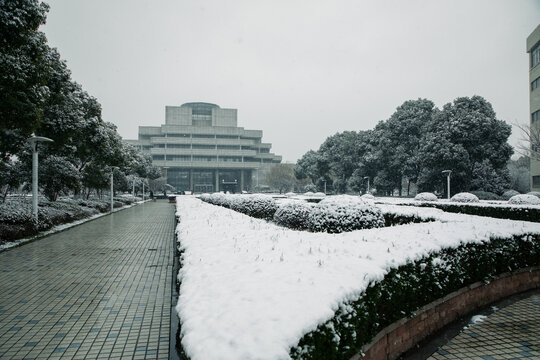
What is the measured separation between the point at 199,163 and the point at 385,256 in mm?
79955

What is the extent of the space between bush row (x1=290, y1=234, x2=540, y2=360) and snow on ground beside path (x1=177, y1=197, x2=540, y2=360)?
95 millimetres

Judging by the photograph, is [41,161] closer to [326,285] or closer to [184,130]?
[326,285]

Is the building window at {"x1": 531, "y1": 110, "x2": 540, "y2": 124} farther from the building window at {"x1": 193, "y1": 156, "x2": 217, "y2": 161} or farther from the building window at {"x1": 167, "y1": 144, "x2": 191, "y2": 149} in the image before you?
the building window at {"x1": 167, "y1": 144, "x2": 191, "y2": 149}

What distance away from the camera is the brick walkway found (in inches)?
145

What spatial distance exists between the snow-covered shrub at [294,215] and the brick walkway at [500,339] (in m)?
6.05

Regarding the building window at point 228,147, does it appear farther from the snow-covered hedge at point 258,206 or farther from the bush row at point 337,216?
the bush row at point 337,216

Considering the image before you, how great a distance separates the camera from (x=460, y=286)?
493 cm

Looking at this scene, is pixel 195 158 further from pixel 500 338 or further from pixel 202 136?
pixel 500 338

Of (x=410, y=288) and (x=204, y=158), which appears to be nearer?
(x=410, y=288)

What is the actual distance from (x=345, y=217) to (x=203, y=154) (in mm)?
77294

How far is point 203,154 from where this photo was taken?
8419 cm

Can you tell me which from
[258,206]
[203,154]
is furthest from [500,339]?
[203,154]

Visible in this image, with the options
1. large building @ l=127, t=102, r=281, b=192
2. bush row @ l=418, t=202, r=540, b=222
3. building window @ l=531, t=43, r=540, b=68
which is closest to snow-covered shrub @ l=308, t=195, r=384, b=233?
bush row @ l=418, t=202, r=540, b=222

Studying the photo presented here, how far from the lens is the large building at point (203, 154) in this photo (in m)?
83.1
